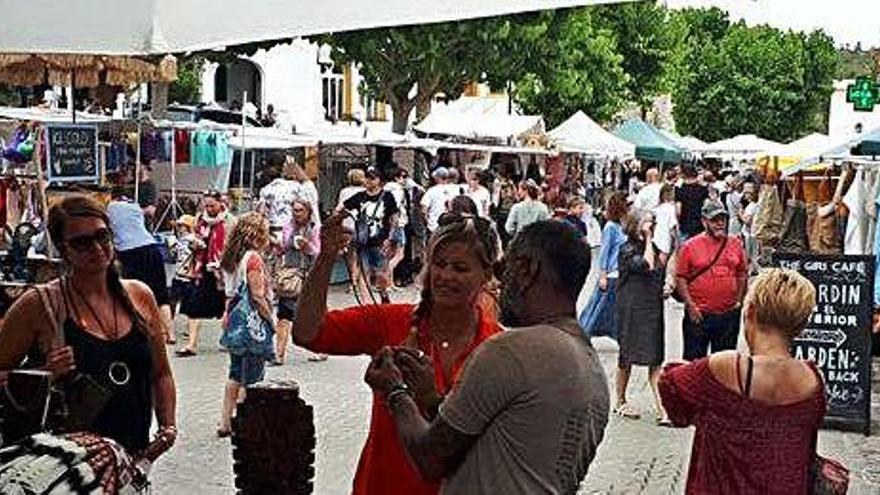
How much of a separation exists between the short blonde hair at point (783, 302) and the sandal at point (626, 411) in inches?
258

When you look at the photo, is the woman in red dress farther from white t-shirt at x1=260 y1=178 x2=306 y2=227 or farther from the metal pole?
white t-shirt at x1=260 y1=178 x2=306 y2=227

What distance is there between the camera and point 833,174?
2384cm

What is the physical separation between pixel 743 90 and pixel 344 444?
2717 inches

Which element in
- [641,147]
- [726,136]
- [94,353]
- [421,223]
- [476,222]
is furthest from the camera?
[726,136]

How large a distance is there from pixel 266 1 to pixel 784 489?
2338 millimetres

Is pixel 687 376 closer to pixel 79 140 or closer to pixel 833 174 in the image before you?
pixel 79 140

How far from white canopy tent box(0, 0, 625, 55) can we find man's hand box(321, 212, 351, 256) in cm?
53

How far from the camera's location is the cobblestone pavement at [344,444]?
9188 millimetres

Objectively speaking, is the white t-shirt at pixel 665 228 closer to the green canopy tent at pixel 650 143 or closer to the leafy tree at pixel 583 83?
the green canopy tent at pixel 650 143

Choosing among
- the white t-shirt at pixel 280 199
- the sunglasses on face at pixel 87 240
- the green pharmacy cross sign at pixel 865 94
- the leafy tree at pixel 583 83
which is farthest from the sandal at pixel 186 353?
the leafy tree at pixel 583 83

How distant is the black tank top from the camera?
4656 millimetres

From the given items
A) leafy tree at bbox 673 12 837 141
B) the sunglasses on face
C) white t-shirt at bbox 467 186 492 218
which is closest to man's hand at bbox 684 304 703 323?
the sunglasses on face

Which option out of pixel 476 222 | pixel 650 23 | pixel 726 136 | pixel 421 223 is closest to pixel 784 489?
pixel 476 222

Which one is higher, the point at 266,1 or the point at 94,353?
the point at 266,1
